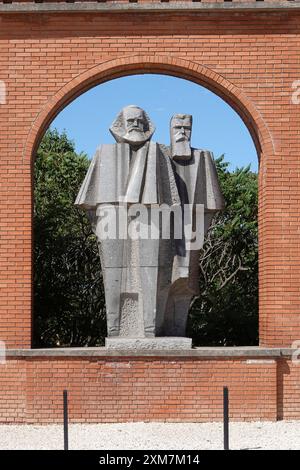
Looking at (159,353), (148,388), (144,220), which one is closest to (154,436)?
(148,388)

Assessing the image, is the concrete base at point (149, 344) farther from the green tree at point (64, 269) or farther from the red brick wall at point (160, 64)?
the green tree at point (64, 269)

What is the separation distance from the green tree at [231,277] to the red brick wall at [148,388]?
6.05 meters

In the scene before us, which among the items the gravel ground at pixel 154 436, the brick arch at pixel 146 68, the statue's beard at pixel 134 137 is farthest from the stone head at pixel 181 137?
the gravel ground at pixel 154 436

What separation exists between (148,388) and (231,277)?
7.37m

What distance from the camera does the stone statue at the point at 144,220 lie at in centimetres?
1212

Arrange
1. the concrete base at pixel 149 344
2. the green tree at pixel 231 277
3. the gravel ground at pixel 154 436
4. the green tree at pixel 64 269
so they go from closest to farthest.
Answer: the gravel ground at pixel 154 436 < the concrete base at pixel 149 344 < the green tree at pixel 64 269 < the green tree at pixel 231 277

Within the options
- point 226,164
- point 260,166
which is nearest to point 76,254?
point 226,164

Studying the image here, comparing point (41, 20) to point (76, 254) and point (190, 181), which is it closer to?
point (190, 181)

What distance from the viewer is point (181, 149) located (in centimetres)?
1240

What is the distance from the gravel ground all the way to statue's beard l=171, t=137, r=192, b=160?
3633 millimetres

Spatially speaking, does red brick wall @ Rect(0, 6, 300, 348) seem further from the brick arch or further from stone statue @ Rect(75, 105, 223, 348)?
stone statue @ Rect(75, 105, 223, 348)

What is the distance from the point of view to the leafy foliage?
17172 mm

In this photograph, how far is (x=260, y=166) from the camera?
12531 millimetres

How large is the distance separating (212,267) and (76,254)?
122 inches
